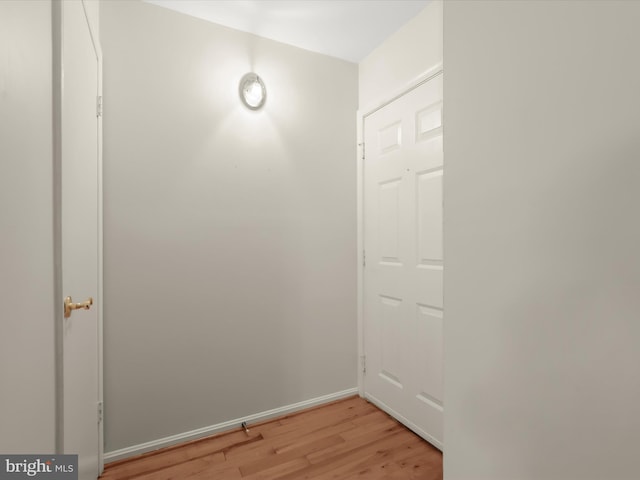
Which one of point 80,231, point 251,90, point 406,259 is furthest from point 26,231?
point 406,259

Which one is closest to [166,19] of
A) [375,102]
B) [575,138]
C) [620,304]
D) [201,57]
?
[201,57]

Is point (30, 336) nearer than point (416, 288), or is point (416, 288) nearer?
point (30, 336)

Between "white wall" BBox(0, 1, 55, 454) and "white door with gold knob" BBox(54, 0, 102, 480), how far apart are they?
0.07 m

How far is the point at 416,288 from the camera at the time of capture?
6.33 feet

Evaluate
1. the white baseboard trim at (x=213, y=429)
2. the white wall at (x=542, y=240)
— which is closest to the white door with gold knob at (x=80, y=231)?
the white baseboard trim at (x=213, y=429)

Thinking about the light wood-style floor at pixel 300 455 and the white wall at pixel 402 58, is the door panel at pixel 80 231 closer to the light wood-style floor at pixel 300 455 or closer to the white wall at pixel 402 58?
the light wood-style floor at pixel 300 455

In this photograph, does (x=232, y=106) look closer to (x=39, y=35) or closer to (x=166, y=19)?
(x=166, y=19)

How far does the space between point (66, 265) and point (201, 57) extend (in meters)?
1.50

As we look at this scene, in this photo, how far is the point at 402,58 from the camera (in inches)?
79.4

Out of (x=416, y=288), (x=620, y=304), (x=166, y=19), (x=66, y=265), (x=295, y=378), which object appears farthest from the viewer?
(x=295, y=378)

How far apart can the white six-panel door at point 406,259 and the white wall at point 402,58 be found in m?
0.11

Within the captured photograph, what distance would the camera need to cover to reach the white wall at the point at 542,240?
475 mm

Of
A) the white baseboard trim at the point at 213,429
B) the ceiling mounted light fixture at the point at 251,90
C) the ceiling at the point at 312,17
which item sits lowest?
the white baseboard trim at the point at 213,429

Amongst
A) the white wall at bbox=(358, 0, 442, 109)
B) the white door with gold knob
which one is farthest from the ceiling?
the white door with gold knob
